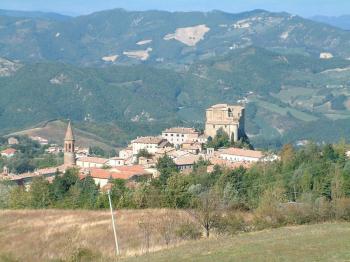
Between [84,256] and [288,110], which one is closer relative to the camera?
[84,256]

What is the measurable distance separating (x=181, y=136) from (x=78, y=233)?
58.9 metres

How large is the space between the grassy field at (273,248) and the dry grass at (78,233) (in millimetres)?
1557

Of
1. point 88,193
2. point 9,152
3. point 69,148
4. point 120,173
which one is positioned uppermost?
point 69,148

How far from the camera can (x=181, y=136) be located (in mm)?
79688

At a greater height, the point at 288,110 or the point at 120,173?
the point at 288,110

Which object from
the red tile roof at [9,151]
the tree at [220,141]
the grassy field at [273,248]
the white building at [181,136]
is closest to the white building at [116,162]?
the white building at [181,136]

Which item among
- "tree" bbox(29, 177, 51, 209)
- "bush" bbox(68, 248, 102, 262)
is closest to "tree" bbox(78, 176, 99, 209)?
"tree" bbox(29, 177, 51, 209)

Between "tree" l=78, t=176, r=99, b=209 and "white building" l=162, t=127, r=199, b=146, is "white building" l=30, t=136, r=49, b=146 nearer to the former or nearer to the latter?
"white building" l=162, t=127, r=199, b=146

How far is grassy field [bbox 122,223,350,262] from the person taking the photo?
48.7 ft

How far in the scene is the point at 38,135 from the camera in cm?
12756

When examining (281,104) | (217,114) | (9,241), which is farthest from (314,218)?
(281,104)

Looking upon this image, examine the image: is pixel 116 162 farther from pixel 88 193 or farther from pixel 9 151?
pixel 9 151

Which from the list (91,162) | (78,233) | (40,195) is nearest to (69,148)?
(91,162)

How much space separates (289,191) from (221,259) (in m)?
20.5
